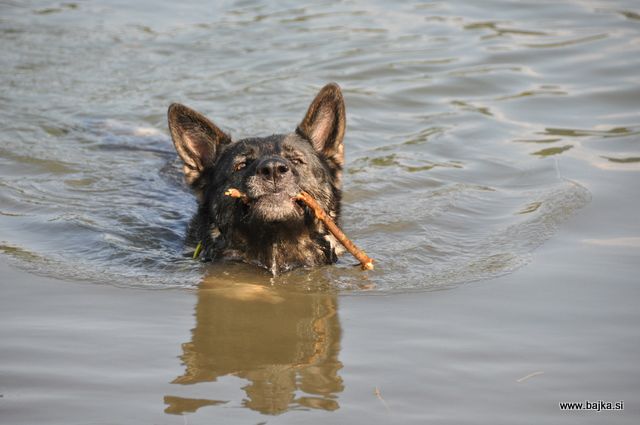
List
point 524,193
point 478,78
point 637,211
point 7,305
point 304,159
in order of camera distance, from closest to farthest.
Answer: point 7,305 < point 304,159 < point 637,211 < point 524,193 < point 478,78

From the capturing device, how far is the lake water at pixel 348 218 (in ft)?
15.3

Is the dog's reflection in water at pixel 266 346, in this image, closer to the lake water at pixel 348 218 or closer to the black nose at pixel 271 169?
the lake water at pixel 348 218

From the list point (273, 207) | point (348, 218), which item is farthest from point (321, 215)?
point (348, 218)

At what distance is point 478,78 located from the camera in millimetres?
11969

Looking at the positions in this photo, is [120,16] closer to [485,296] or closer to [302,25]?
[302,25]

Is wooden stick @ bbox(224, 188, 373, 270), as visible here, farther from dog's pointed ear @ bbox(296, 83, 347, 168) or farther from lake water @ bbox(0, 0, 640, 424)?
dog's pointed ear @ bbox(296, 83, 347, 168)

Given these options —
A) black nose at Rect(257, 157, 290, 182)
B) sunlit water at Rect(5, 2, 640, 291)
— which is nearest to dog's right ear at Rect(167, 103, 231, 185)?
sunlit water at Rect(5, 2, 640, 291)

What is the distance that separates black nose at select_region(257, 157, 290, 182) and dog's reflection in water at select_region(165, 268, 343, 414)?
2.70ft

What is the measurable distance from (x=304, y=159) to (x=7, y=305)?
2.48 metres

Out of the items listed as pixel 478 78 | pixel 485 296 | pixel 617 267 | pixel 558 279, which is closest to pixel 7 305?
pixel 485 296

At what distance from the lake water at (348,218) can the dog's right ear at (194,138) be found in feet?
2.44

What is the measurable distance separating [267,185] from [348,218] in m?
2.16

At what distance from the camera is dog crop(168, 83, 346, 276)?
6527 millimetres

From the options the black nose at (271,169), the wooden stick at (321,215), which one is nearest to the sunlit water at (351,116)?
the wooden stick at (321,215)
